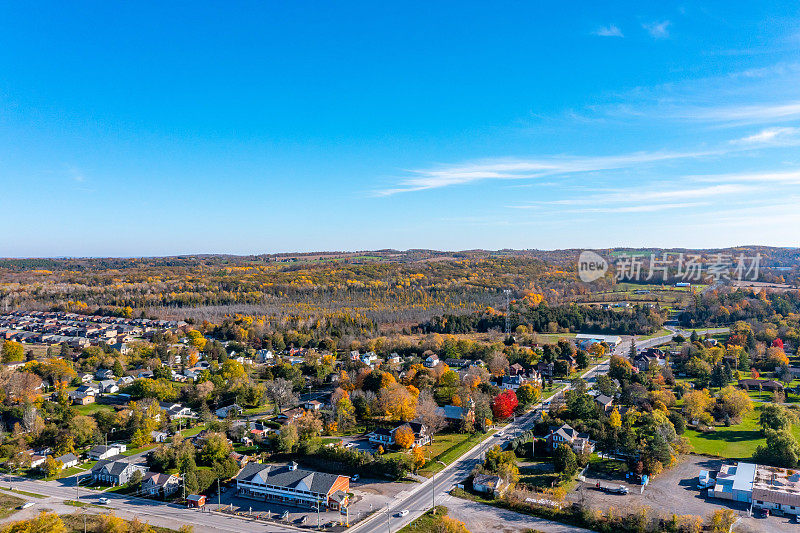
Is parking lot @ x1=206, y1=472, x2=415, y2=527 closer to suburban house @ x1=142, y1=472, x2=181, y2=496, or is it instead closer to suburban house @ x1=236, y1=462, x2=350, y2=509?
suburban house @ x1=236, y1=462, x2=350, y2=509

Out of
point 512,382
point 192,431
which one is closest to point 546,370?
point 512,382

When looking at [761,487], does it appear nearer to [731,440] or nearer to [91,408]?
[731,440]

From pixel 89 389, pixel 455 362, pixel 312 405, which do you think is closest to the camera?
pixel 312 405

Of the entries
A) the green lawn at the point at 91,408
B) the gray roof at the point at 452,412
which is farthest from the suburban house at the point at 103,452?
the gray roof at the point at 452,412

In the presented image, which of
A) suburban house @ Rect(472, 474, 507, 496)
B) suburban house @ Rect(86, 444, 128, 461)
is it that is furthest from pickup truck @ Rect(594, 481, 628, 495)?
suburban house @ Rect(86, 444, 128, 461)

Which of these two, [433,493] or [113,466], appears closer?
[433,493]
